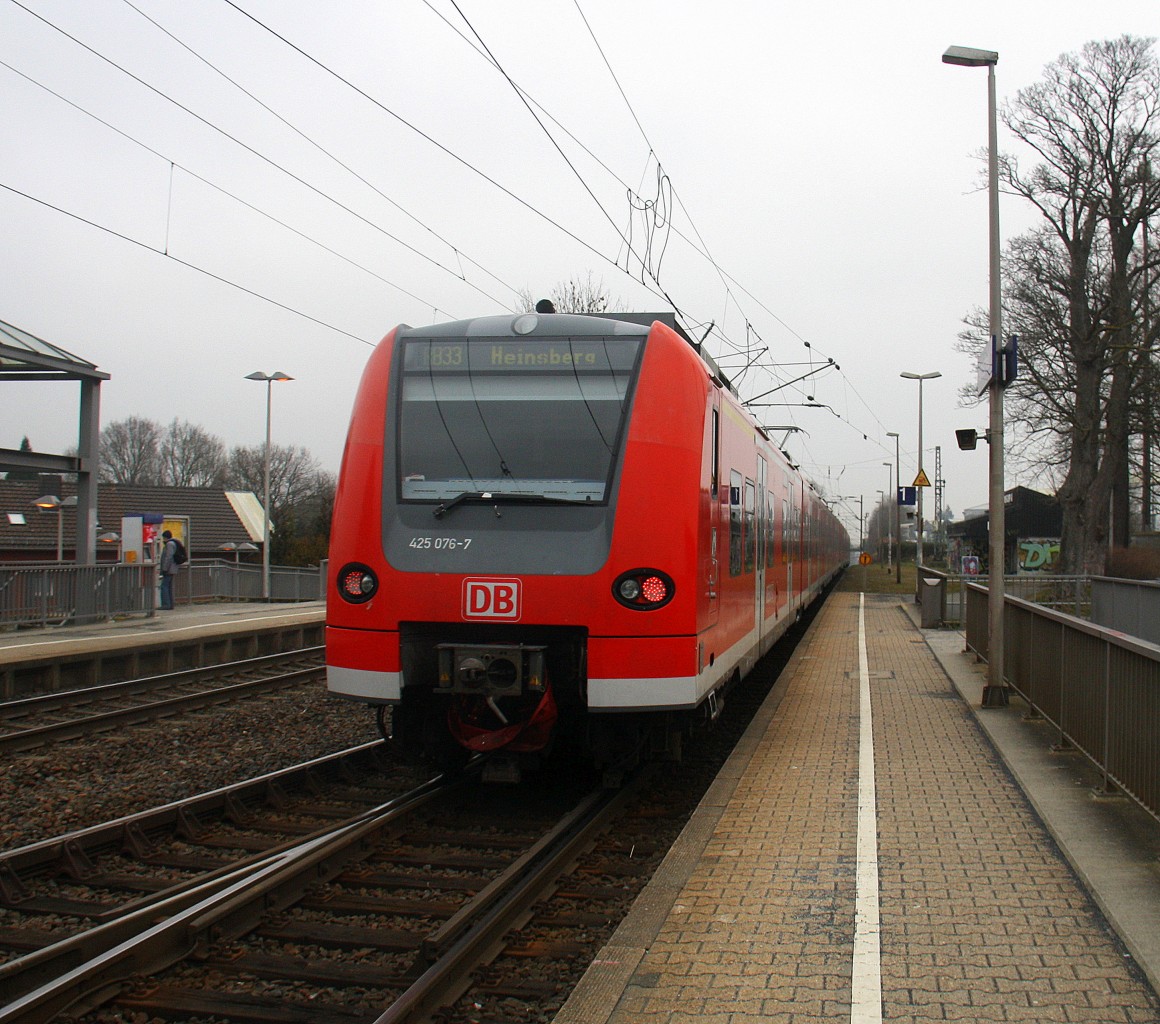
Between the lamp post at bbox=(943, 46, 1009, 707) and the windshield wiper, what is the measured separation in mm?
6275

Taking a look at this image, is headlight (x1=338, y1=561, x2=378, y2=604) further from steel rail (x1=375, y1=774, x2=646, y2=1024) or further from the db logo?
steel rail (x1=375, y1=774, x2=646, y2=1024)

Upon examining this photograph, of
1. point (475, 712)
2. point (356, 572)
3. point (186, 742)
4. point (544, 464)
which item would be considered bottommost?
point (186, 742)

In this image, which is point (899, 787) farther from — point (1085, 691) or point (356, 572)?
point (356, 572)

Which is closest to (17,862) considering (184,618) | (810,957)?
(810,957)

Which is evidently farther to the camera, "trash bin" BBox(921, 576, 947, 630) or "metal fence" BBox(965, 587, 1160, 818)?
"trash bin" BBox(921, 576, 947, 630)

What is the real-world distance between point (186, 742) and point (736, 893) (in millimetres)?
6132

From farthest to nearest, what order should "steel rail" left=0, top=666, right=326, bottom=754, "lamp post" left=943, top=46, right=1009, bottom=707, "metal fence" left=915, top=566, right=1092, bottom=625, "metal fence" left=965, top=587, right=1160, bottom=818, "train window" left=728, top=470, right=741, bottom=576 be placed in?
1. "metal fence" left=915, top=566, right=1092, bottom=625
2. "lamp post" left=943, top=46, right=1009, bottom=707
3. "steel rail" left=0, top=666, right=326, bottom=754
4. "train window" left=728, top=470, right=741, bottom=576
5. "metal fence" left=965, top=587, right=1160, bottom=818

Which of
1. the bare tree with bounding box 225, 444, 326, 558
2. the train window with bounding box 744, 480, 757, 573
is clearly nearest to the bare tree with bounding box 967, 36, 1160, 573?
the train window with bounding box 744, 480, 757, 573

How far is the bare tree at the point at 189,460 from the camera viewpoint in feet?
273

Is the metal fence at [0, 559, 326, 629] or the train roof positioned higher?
the train roof

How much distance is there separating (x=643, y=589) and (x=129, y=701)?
312 inches

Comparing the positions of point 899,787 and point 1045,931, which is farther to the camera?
point 899,787

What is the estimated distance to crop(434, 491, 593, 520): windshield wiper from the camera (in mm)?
6480

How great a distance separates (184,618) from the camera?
21516 millimetres
